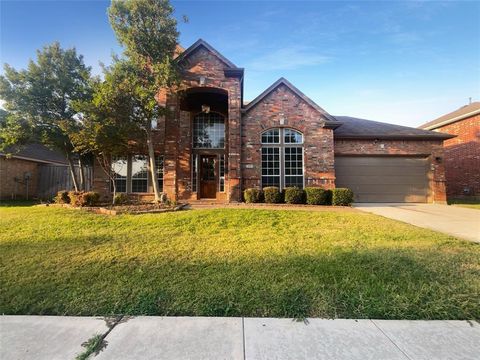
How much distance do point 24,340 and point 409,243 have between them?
6.43 metres

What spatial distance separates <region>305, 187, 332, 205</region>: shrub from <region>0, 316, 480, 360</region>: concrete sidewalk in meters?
8.22

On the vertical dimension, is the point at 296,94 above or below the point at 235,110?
above

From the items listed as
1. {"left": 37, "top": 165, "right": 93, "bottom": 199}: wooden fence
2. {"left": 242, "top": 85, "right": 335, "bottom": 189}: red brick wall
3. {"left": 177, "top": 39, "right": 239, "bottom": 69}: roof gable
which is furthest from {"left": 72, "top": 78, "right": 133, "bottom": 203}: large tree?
{"left": 37, "top": 165, "right": 93, "bottom": 199}: wooden fence

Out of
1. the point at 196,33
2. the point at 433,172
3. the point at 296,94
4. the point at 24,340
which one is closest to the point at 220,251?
the point at 24,340

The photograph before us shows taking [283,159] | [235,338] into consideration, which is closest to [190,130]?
[283,159]

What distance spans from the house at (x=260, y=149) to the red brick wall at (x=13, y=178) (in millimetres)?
6363

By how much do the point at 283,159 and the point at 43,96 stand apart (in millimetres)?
→ 12122

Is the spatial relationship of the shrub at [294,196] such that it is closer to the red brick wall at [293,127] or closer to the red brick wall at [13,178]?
the red brick wall at [293,127]

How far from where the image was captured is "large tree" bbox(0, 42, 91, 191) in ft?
39.3

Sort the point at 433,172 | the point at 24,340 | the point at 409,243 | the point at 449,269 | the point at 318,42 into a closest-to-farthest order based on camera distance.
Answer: the point at 24,340, the point at 449,269, the point at 409,243, the point at 318,42, the point at 433,172

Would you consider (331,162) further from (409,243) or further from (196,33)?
(196,33)

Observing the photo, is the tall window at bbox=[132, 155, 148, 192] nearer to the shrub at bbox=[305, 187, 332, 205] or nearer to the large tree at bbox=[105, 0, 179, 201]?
the large tree at bbox=[105, 0, 179, 201]

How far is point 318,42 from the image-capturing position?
9.93 m

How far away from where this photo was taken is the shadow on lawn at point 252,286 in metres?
3.01
